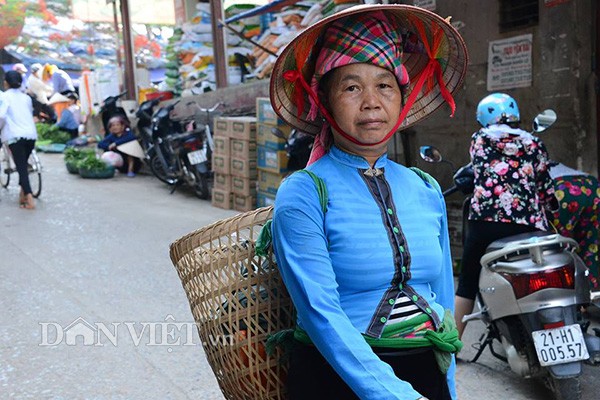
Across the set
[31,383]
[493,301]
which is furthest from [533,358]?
[31,383]

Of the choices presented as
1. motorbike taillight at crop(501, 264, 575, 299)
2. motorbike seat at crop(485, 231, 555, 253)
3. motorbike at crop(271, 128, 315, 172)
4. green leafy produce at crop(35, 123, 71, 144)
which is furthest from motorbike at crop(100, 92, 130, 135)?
motorbike taillight at crop(501, 264, 575, 299)

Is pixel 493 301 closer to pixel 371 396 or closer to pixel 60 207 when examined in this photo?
pixel 371 396

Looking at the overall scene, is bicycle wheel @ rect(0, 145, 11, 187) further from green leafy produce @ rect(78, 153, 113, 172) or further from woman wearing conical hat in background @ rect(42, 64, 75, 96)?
woman wearing conical hat in background @ rect(42, 64, 75, 96)

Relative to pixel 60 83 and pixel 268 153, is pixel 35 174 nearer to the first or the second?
pixel 268 153

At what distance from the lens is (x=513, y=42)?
6.11m

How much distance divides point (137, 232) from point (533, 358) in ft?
17.4

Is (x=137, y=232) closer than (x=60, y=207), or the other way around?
(x=137, y=232)

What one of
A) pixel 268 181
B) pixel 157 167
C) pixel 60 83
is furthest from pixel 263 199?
pixel 60 83

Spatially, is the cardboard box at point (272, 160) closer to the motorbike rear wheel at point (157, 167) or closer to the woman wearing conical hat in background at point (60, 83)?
the motorbike rear wheel at point (157, 167)

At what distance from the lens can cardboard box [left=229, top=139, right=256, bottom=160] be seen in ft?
28.9

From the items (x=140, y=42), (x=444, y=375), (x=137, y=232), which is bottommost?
(x=137, y=232)

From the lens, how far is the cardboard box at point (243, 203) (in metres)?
8.96

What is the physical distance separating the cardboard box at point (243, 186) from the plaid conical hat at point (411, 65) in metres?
6.85

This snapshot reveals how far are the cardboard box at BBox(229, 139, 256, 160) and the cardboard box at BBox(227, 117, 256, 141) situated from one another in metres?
0.05
